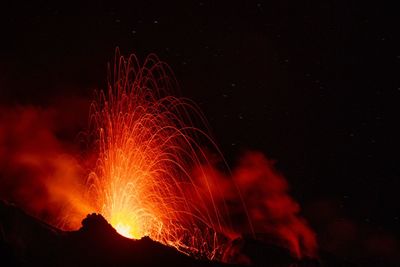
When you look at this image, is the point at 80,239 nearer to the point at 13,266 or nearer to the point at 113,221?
the point at 13,266

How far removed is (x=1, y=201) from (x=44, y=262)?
2.98 meters

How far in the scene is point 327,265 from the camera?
3406 inches

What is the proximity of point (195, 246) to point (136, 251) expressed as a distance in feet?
102

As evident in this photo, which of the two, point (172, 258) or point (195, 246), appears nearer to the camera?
point (172, 258)

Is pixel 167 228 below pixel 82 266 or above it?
above

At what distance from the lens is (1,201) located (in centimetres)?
2119

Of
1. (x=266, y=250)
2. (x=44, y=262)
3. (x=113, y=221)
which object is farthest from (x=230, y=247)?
(x=44, y=262)

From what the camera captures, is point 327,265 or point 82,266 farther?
point 327,265

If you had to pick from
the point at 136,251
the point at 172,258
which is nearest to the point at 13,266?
the point at 136,251

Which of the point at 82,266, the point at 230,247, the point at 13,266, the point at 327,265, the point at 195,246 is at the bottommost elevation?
the point at 13,266

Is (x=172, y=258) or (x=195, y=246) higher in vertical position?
Answer: (x=195, y=246)

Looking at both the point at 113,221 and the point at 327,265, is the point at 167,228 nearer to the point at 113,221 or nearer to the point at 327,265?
the point at 113,221

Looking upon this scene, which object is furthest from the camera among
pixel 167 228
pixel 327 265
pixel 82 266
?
pixel 327 265

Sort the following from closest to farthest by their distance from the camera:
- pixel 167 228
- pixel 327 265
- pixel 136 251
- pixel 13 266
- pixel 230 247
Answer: pixel 13 266
pixel 136 251
pixel 167 228
pixel 230 247
pixel 327 265
